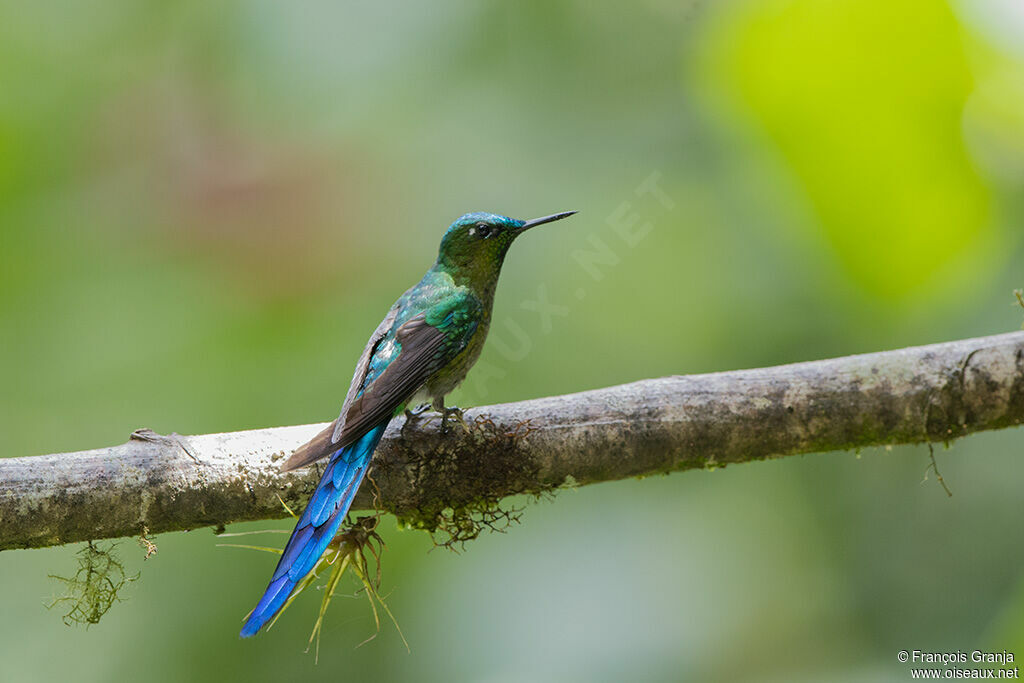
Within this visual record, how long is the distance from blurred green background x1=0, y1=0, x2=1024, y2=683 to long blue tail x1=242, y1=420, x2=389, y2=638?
1680 mm

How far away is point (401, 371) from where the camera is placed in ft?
9.27

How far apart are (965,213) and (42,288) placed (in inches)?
168

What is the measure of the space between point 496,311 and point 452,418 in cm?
206

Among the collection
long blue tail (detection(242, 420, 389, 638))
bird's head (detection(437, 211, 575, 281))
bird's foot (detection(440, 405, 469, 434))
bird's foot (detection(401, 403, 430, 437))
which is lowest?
long blue tail (detection(242, 420, 389, 638))

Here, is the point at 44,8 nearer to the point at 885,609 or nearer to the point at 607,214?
the point at 607,214

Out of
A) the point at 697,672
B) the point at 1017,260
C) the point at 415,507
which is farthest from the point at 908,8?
the point at 697,672

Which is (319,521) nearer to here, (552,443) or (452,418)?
→ (452,418)

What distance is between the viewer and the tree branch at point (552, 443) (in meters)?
2.48

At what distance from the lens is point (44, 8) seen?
17.1 ft

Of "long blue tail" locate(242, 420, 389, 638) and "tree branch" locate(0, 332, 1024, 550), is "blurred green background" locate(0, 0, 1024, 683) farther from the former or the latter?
"long blue tail" locate(242, 420, 389, 638)

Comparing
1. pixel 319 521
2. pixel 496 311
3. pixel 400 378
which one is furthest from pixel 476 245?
pixel 496 311

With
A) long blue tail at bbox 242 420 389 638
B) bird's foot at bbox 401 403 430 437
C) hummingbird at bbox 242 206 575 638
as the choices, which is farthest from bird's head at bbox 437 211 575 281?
long blue tail at bbox 242 420 389 638

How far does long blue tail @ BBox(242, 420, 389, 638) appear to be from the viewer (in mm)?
2422

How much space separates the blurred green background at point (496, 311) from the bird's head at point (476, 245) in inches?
37.5
